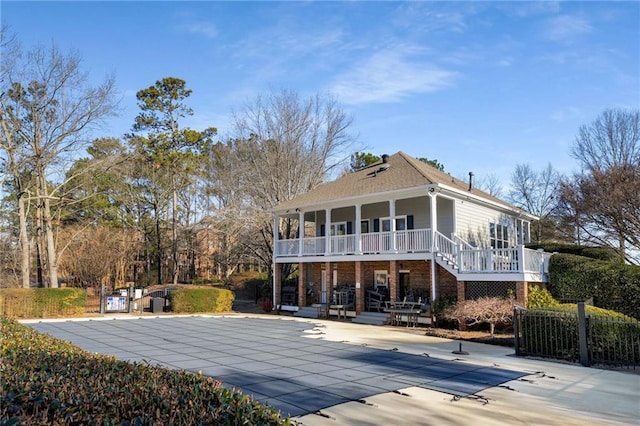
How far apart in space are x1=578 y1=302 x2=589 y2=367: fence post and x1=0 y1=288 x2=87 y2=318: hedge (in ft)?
66.9

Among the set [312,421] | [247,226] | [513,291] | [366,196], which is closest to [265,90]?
[247,226]

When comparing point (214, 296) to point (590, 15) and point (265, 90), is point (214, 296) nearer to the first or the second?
point (265, 90)

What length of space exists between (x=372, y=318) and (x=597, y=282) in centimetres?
855

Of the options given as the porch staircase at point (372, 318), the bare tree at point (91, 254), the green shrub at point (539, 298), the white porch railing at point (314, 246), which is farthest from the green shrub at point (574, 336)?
the bare tree at point (91, 254)

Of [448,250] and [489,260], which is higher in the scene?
[448,250]

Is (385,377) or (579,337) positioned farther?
(579,337)

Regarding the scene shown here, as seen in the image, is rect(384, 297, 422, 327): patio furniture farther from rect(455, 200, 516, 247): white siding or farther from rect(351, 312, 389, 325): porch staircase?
rect(455, 200, 516, 247): white siding

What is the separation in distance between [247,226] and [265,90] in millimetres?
8947

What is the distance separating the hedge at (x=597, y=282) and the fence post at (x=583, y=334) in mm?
5958

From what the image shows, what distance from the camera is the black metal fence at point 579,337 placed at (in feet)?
31.6

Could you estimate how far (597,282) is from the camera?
15938mm

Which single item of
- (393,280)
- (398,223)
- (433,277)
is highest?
(398,223)

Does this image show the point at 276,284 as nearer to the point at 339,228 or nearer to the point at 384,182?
the point at 339,228

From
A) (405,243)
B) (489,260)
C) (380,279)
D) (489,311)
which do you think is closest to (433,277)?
(405,243)
